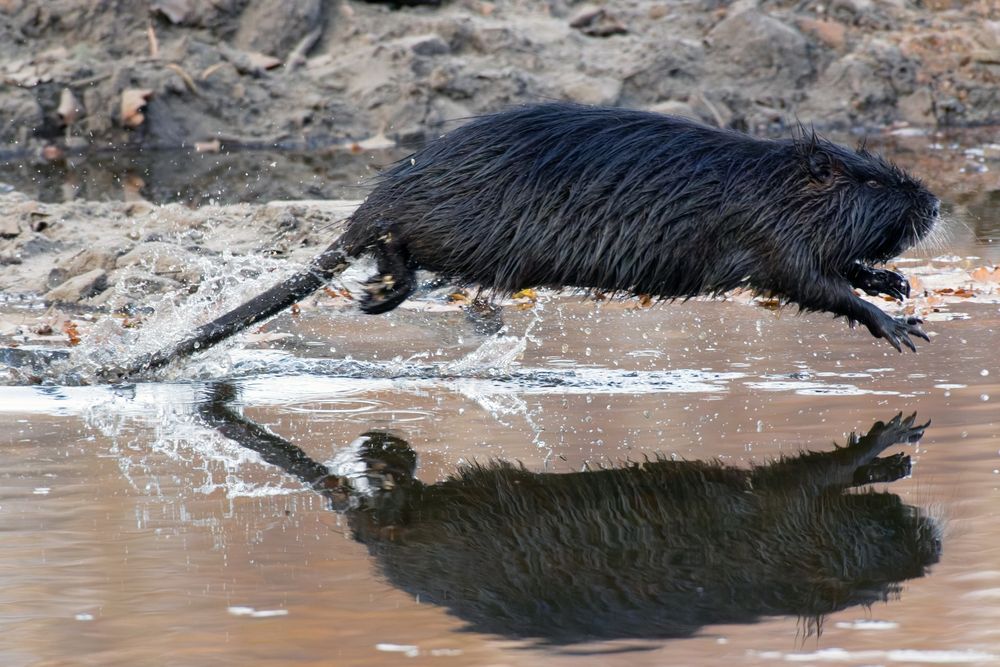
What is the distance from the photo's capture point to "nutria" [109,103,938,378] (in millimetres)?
4633

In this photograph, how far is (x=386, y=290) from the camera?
15.7 feet

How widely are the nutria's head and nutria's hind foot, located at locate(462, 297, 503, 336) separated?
1270 millimetres

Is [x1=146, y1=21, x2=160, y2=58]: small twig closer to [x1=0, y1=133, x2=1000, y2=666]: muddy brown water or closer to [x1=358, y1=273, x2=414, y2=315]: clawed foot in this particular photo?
[x1=0, y1=133, x2=1000, y2=666]: muddy brown water

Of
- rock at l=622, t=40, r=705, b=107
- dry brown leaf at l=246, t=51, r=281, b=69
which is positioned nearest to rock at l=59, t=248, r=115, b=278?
dry brown leaf at l=246, t=51, r=281, b=69

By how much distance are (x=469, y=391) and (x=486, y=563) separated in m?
1.63

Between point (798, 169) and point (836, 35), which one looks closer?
point (798, 169)

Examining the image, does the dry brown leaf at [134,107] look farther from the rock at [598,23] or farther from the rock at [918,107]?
the rock at [918,107]

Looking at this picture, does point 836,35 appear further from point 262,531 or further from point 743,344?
point 262,531

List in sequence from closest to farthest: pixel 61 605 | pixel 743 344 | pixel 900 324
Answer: pixel 61 605 → pixel 900 324 → pixel 743 344

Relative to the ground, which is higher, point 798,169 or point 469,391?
point 798,169

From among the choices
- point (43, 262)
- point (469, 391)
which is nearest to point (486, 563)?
point (469, 391)

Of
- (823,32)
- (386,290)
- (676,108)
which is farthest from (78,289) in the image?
(823,32)

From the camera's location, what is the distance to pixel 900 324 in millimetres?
4656

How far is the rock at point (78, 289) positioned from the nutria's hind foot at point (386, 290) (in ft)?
6.46
